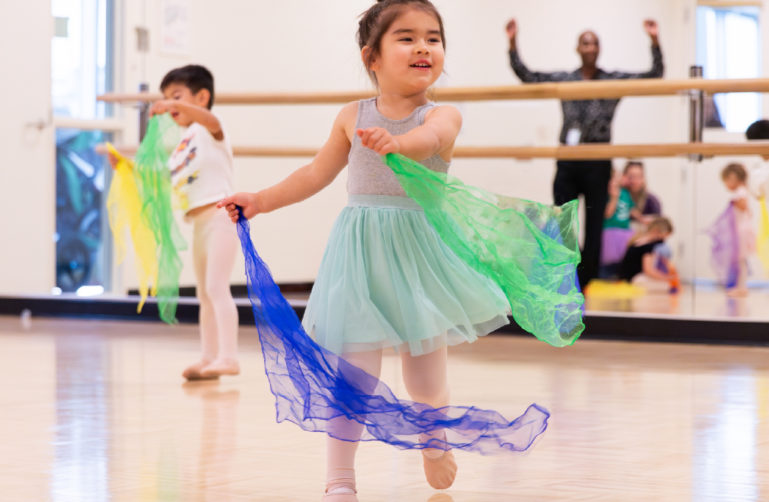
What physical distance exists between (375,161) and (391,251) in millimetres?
180

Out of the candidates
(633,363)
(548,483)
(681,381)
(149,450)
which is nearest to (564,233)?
(548,483)

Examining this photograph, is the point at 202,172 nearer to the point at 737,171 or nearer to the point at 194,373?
the point at 194,373

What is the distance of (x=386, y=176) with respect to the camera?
2.23 meters

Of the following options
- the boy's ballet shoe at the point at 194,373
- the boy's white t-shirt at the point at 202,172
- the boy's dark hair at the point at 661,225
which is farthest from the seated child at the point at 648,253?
the boy's ballet shoe at the point at 194,373

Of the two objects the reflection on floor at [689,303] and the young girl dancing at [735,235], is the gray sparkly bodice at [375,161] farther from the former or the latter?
the young girl dancing at [735,235]

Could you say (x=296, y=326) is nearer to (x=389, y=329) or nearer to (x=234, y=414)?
(x=389, y=329)

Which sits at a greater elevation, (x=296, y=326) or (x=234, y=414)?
(x=296, y=326)

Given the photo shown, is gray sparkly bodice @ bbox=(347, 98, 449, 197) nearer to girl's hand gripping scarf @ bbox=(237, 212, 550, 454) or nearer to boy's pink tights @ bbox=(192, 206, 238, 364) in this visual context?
girl's hand gripping scarf @ bbox=(237, 212, 550, 454)

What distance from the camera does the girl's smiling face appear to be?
7.27ft

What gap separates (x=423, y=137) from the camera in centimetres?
A: 212

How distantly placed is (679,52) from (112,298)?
482 centimetres

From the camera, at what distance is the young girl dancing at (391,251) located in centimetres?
211

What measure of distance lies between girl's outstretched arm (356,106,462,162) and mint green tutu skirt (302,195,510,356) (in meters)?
0.13

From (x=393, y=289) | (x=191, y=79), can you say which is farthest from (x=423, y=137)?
(x=191, y=79)
